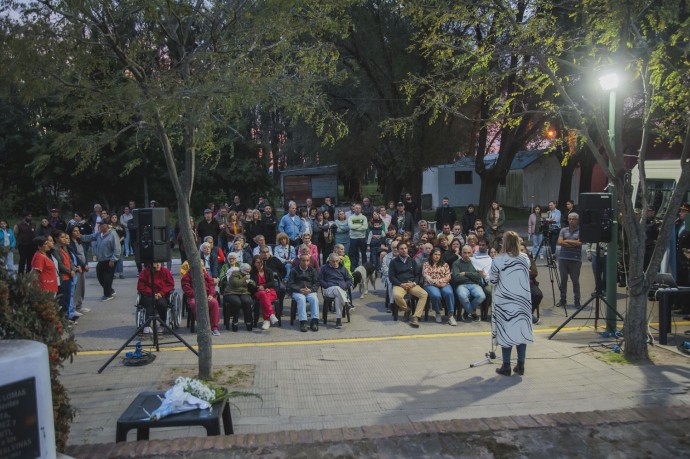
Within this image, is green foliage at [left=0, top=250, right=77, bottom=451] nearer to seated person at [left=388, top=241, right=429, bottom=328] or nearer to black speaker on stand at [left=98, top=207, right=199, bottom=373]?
black speaker on stand at [left=98, top=207, right=199, bottom=373]

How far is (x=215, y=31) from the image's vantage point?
7.41 metres

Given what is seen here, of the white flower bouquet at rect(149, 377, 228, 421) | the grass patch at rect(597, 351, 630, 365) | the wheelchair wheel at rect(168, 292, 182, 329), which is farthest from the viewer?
the wheelchair wheel at rect(168, 292, 182, 329)

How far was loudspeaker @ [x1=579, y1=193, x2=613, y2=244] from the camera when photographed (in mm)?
9289

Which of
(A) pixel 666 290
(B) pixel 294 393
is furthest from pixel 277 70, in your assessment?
(A) pixel 666 290

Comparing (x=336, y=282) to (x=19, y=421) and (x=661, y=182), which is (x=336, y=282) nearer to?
(x=19, y=421)

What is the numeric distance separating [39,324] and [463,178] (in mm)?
37124

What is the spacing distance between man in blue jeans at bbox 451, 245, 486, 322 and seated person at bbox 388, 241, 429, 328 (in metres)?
0.64

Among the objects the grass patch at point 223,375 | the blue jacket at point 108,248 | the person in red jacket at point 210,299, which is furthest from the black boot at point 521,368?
the blue jacket at point 108,248

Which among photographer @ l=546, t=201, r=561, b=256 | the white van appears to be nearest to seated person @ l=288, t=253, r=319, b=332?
the white van

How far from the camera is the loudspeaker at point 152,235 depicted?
29.1ft

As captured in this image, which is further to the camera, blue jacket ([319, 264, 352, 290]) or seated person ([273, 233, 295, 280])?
seated person ([273, 233, 295, 280])

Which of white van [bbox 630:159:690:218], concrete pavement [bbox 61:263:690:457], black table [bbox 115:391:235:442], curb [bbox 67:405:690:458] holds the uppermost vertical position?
white van [bbox 630:159:690:218]

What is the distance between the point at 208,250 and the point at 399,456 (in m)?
7.79

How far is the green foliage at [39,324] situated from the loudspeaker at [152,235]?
439cm
